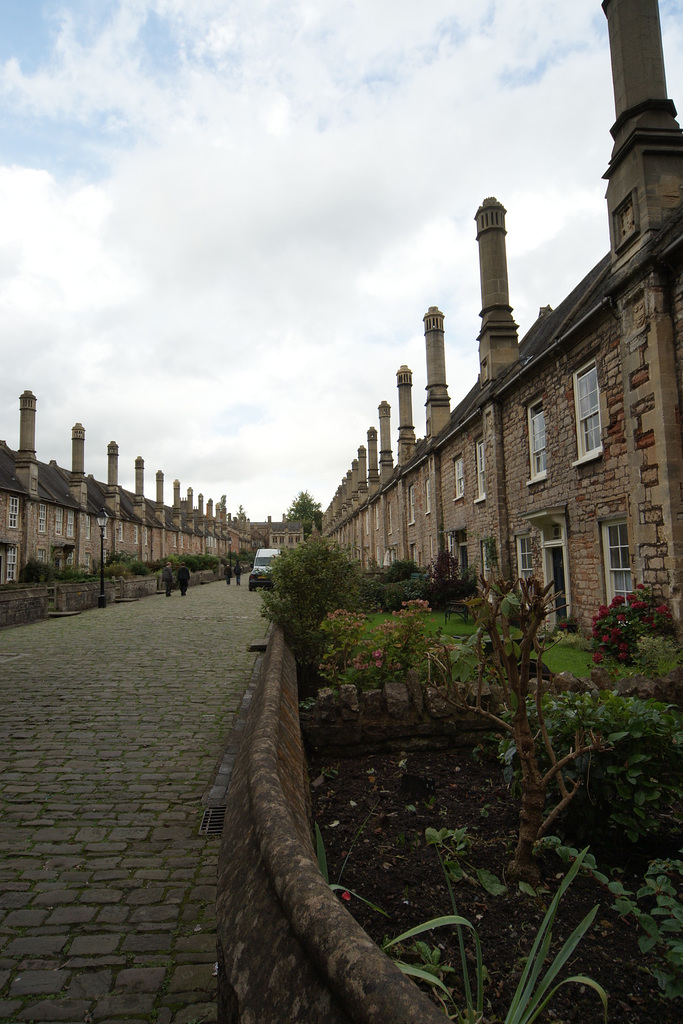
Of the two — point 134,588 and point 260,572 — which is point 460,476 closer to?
point 260,572

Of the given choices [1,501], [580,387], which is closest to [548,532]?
[580,387]

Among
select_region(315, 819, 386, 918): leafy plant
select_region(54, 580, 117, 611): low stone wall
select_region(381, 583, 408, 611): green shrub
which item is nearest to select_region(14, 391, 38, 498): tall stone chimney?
select_region(54, 580, 117, 611): low stone wall

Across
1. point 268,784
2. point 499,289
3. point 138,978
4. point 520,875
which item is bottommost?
point 138,978

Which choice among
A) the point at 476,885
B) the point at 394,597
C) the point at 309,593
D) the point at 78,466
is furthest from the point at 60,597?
the point at 78,466

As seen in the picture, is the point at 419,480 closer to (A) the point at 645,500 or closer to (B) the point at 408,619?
(A) the point at 645,500

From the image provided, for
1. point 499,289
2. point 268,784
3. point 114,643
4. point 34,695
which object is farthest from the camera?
point 499,289

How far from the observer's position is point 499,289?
17.7 meters

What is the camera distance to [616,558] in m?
11.1

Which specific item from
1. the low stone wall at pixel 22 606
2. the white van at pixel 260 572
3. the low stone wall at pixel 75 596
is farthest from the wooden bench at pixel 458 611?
the white van at pixel 260 572

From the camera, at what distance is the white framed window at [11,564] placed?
3466cm

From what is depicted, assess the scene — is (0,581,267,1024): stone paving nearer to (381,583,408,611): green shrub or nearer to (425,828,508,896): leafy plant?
(425,828,508,896): leafy plant

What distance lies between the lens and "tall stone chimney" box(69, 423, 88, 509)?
4250 cm

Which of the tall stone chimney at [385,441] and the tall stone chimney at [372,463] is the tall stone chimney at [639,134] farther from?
the tall stone chimney at [372,463]

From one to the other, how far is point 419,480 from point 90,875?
24361 millimetres
